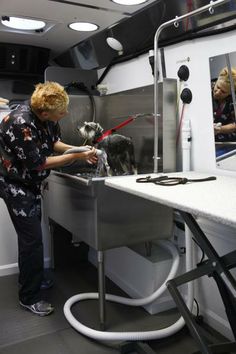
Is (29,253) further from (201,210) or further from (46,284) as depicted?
(201,210)

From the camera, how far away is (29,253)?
204 centimetres

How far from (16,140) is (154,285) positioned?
3.73 ft

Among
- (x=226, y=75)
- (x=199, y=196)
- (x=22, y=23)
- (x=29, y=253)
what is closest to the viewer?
(x=199, y=196)

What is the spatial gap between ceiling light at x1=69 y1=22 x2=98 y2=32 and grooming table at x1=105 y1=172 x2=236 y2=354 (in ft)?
4.70

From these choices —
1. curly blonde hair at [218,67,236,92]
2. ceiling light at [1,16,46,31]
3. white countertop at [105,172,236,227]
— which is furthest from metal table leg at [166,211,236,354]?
ceiling light at [1,16,46,31]

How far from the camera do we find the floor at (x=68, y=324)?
176cm

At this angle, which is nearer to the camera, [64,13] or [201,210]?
[201,210]

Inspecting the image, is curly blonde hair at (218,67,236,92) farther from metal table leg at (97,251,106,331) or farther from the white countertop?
metal table leg at (97,251,106,331)

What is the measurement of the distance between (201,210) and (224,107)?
2.81ft

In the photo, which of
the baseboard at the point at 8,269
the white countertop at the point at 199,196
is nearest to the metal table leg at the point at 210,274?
the white countertop at the point at 199,196

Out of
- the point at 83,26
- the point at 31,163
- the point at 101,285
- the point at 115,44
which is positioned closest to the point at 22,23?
the point at 83,26

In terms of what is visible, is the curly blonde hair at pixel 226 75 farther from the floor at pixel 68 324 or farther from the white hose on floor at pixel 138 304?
the floor at pixel 68 324

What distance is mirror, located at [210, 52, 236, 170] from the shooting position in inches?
64.0

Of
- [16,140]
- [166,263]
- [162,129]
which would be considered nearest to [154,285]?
[166,263]
